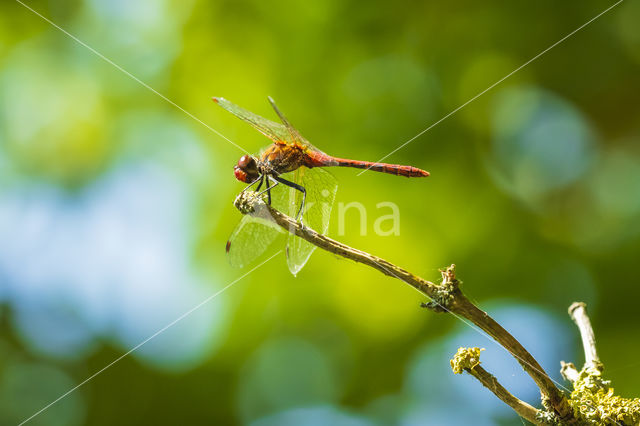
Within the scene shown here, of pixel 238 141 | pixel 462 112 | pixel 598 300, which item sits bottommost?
pixel 598 300

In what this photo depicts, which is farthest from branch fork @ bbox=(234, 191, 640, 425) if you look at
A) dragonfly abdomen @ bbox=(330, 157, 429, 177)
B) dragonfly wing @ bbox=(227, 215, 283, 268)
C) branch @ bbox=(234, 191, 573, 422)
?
dragonfly abdomen @ bbox=(330, 157, 429, 177)

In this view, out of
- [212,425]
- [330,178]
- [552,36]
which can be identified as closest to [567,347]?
[330,178]

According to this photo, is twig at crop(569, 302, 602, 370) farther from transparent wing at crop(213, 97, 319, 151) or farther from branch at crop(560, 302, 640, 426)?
transparent wing at crop(213, 97, 319, 151)

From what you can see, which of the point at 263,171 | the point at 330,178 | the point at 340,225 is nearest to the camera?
the point at 263,171

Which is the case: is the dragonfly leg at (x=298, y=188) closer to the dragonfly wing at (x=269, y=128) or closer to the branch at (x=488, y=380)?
the dragonfly wing at (x=269, y=128)

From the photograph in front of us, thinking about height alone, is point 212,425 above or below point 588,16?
below

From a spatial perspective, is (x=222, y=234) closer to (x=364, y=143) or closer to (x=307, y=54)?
(x=364, y=143)
